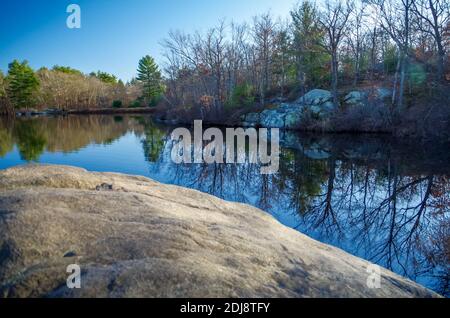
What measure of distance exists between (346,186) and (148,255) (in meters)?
9.66

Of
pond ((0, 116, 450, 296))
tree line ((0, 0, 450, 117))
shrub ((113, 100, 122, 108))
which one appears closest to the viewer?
pond ((0, 116, 450, 296))

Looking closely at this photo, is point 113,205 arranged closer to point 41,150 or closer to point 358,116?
point 41,150

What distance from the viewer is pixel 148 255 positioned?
3.02 metres

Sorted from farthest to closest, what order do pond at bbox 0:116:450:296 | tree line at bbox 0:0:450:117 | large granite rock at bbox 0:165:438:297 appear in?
tree line at bbox 0:0:450:117 < pond at bbox 0:116:450:296 < large granite rock at bbox 0:165:438:297

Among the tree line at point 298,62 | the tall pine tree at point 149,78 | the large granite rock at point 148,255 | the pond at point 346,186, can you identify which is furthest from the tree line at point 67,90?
the large granite rock at point 148,255

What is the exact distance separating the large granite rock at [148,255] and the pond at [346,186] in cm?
234

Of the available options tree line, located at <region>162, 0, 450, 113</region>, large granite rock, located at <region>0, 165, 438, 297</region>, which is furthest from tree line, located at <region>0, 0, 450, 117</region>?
large granite rock, located at <region>0, 165, 438, 297</region>

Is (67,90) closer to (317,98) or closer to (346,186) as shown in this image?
(317,98)

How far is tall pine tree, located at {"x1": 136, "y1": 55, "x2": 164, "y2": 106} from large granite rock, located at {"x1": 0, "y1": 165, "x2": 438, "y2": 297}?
80.6 metres

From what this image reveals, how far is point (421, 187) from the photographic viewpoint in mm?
10469

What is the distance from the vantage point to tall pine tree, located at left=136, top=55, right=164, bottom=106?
267 ft

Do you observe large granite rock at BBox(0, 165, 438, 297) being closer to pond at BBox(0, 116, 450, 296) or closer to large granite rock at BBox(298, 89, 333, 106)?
pond at BBox(0, 116, 450, 296)

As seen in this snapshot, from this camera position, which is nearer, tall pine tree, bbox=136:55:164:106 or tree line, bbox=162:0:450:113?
tree line, bbox=162:0:450:113
